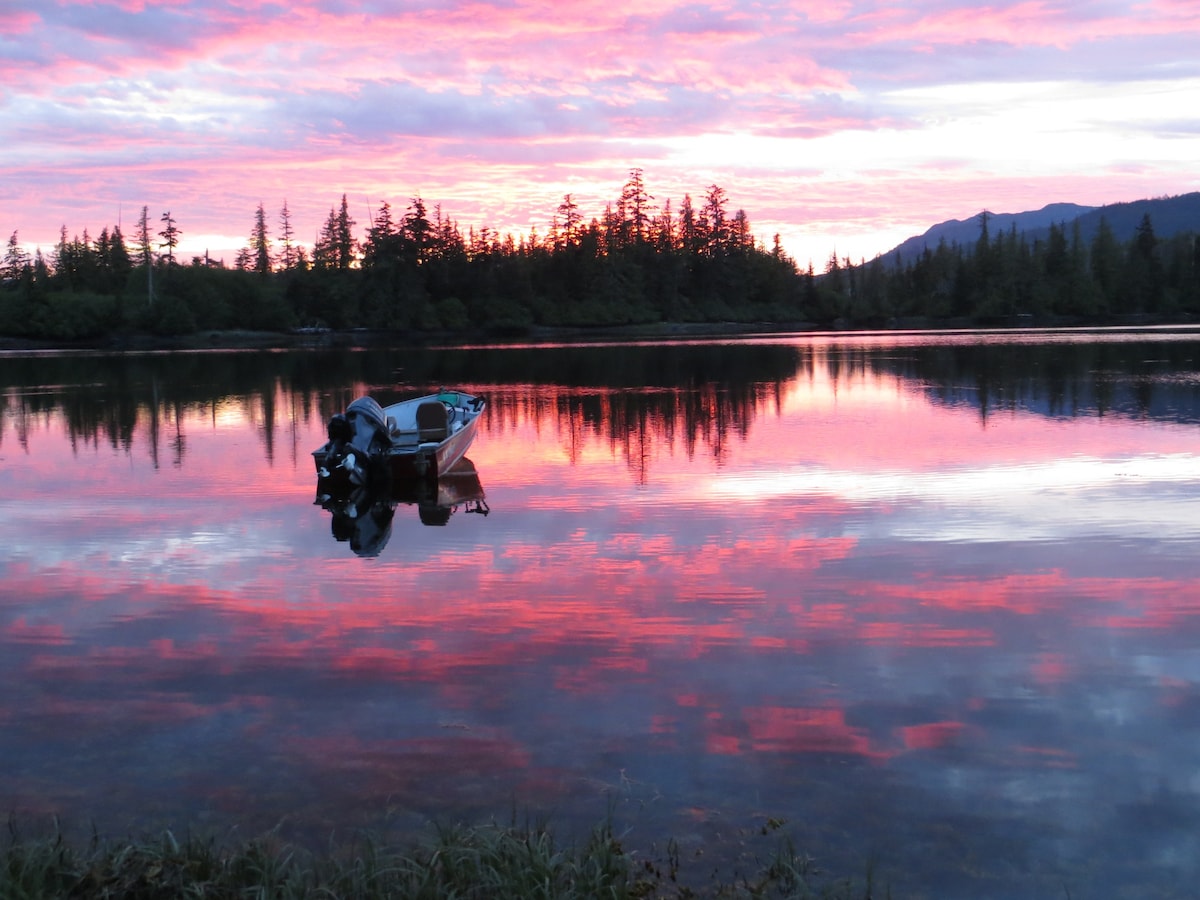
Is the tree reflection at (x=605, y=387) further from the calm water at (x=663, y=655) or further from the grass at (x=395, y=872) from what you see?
the grass at (x=395, y=872)

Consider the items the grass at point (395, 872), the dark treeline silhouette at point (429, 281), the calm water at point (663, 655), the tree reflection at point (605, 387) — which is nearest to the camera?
the grass at point (395, 872)

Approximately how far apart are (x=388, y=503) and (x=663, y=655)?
1043cm

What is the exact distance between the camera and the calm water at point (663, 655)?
698 cm

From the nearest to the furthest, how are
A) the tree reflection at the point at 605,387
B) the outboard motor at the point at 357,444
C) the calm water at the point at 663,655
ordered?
the calm water at the point at 663,655 < the outboard motor at the point at 357,444 < the tree reflection at the point at 605,387

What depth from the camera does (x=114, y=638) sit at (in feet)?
35.7

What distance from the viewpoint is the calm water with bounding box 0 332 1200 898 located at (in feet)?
22.9

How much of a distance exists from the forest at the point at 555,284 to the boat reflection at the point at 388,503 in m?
90.9

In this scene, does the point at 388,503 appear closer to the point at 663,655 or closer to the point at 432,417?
the point at 432,417

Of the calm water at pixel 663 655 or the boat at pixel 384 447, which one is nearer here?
the calm water at pixel 663 655

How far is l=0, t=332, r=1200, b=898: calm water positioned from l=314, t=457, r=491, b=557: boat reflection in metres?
0.16

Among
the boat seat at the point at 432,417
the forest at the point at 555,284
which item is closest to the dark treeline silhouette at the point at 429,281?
the forest at the point at 555,284

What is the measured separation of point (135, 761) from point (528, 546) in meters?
7.43

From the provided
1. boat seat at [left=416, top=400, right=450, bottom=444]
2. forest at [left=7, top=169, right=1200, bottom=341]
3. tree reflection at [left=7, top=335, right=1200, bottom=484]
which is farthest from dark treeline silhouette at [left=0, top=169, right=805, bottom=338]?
boat seat at [left=416, top=400, right=450, bottom=444]

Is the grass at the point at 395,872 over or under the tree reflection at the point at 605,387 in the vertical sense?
under
